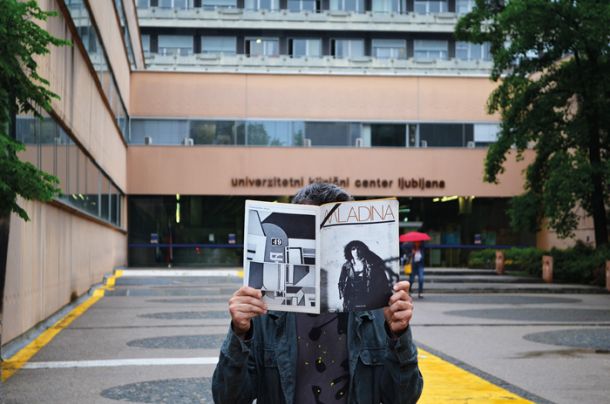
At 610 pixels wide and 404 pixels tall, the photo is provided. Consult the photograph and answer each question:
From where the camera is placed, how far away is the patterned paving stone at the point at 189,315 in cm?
1570

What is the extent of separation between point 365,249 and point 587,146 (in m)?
27.0

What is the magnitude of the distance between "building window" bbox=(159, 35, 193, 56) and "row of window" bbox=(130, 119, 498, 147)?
21.0 m

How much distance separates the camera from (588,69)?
1064 inches

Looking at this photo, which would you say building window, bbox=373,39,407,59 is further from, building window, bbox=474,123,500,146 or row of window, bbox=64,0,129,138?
row of window, bbox=64,0,129,138

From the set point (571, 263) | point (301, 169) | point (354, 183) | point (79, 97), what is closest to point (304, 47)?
point (301, 169)

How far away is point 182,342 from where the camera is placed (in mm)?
11789

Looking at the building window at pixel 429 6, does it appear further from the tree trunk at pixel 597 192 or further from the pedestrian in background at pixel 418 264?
the pedestrian in background at pixel 418 264

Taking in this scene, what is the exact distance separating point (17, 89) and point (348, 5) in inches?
2189

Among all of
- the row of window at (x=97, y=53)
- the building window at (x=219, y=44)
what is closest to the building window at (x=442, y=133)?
the row of window at (x=97, y=53)

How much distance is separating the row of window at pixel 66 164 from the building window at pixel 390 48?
35653 millimetres

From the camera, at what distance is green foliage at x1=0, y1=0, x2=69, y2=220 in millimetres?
6941

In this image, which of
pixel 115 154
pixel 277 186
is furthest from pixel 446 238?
pixel 115 154

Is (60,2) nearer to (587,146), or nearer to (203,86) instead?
(587,146)

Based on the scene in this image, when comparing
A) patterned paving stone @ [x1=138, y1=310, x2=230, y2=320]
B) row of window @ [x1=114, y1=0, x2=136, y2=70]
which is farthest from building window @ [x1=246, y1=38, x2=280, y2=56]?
patterned paving stone @ [x1=138, y1=310, x2=230, y2=320]
